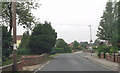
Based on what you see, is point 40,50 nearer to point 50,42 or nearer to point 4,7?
point 50,42

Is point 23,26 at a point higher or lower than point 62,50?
higher

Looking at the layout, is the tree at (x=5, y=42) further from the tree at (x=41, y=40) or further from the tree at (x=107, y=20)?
the tree at (x=107, y=20)

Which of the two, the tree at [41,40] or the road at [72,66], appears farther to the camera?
the tree at [41,40]

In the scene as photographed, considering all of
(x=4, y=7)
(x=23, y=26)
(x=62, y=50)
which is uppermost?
(x=4, y=7)

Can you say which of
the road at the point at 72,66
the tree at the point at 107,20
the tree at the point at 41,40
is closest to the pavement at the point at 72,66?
the road at the point at 72,66

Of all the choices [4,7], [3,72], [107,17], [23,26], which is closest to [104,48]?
[23,26]

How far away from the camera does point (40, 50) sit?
48750 mm

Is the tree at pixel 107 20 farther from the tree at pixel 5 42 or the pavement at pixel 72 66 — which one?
the tree at pixel 5 42

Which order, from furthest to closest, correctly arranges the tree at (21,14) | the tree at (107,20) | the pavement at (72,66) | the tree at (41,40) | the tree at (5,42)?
the tree at (107,20) < the tree at (41,40) < the tree at (21,14) < the tree at (5,42) < the pavement at (72,66)

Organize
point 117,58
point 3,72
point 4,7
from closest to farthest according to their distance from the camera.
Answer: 1. point 3,72
2. point 117,58
3. point 4,7

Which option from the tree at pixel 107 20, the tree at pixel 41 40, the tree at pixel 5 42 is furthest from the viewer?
the tree at pixel 107 20

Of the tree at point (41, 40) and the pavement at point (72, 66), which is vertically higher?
the tree at point (41, 40)

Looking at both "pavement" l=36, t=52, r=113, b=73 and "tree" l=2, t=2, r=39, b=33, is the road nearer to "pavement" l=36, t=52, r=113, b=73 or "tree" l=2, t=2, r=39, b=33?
"pavement" l=36, t=52, r=113, b=73

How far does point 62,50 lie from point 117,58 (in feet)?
282
